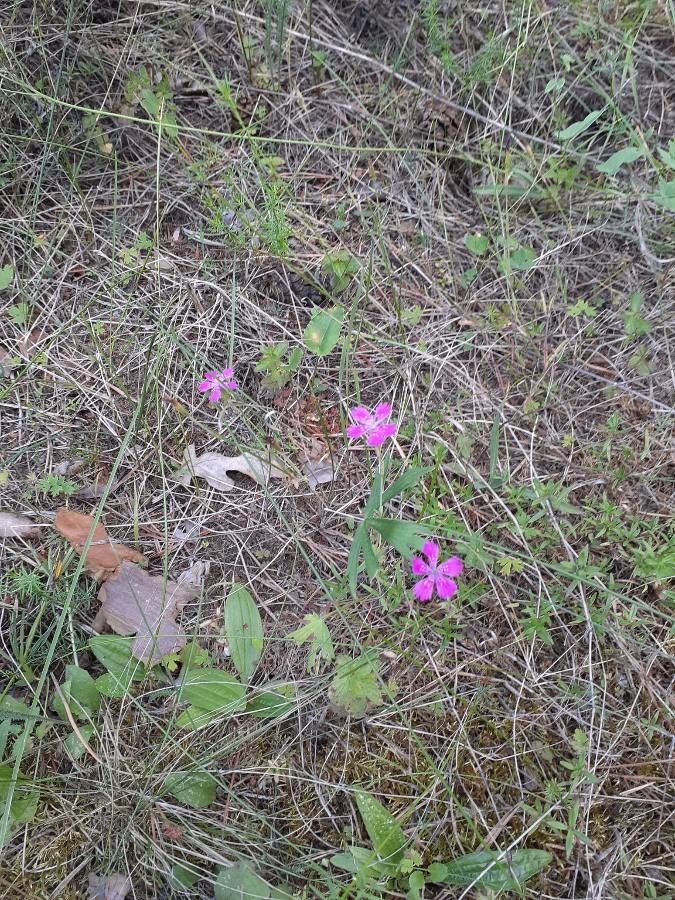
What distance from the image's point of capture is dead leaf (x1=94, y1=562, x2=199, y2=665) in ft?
5.50

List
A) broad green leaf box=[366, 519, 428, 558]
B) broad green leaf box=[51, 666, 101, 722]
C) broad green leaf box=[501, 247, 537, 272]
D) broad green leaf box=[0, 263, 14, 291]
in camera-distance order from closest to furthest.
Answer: broad green leaf box=[366, 519, 428, 558] < broad green leaf box=[51, 666, 101, 722] < broad green leaf box=[501, 247, 537, 272] < broad green leaf box=[0, 263, 14, 291]

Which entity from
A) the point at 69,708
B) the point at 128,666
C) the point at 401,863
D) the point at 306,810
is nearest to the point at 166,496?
the point at 128,666

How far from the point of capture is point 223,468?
1.85 m

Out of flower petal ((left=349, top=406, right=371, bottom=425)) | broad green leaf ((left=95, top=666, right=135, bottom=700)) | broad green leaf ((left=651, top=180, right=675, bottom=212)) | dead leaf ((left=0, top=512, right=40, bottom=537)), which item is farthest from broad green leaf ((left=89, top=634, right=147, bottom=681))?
broad green leaf ((left=651, top=180, right=675, bottom=212))

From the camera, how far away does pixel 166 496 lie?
6.05 feet

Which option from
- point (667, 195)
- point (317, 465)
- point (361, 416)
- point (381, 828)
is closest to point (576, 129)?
point (667, 195)

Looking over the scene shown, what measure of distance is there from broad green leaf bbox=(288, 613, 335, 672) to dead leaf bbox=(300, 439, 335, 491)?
38cm

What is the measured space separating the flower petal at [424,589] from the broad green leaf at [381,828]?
18.6 inches

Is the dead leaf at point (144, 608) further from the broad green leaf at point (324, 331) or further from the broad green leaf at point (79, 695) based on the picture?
the broad green leaf at point (324, 331)

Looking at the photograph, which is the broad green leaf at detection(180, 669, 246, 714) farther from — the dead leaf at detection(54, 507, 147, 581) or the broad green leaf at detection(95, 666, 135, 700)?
the dead leaf at detection(54, 507, 147, 581)

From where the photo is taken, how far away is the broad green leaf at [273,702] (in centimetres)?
159

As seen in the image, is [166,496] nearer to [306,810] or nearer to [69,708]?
[69,708]

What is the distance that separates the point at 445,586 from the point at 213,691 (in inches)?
25.2

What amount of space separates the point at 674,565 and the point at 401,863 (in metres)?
0.95
